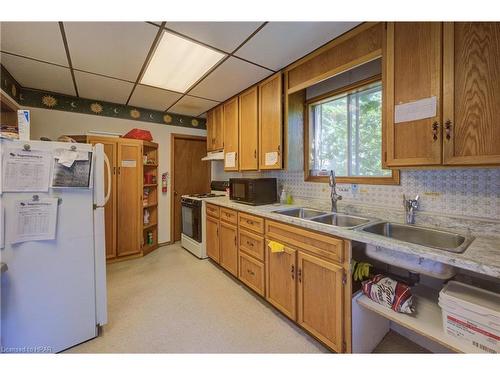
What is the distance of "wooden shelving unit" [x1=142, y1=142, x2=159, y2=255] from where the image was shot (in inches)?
135

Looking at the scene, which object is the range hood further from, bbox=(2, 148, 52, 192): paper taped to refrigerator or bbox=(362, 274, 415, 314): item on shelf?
bbox=(362, 274, 415, 314): item on shelf

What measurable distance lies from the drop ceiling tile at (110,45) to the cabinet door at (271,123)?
1.21m

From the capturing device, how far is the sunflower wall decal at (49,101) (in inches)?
111

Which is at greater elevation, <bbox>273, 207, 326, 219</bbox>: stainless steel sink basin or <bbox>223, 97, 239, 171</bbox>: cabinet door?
<bbox>223, 97, 239, 171</bbox>: cabinet door

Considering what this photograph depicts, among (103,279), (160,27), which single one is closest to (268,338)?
(103,279)

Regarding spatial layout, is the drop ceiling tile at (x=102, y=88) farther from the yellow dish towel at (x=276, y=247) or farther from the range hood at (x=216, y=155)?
the yellow dish towel at (x=276, y=247)

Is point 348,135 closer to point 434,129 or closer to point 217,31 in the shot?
point 434,129

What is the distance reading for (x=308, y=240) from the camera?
1.59 metres

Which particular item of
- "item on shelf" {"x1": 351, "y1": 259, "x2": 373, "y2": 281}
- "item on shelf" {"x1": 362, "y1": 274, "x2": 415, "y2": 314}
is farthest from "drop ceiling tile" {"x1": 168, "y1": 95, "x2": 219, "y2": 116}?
"item on shelf" {"x1": 362, "y1": 274, "x2": 415, "y2": 314}

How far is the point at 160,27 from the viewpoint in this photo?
5.21 feet

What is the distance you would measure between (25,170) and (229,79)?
6.47ft

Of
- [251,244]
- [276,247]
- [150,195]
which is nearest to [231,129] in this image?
[251,244]

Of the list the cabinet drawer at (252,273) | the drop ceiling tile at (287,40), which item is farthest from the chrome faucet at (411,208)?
the drop ceiling tile at (287,40)

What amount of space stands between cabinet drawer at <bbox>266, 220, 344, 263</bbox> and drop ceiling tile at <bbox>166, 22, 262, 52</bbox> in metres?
1.52
